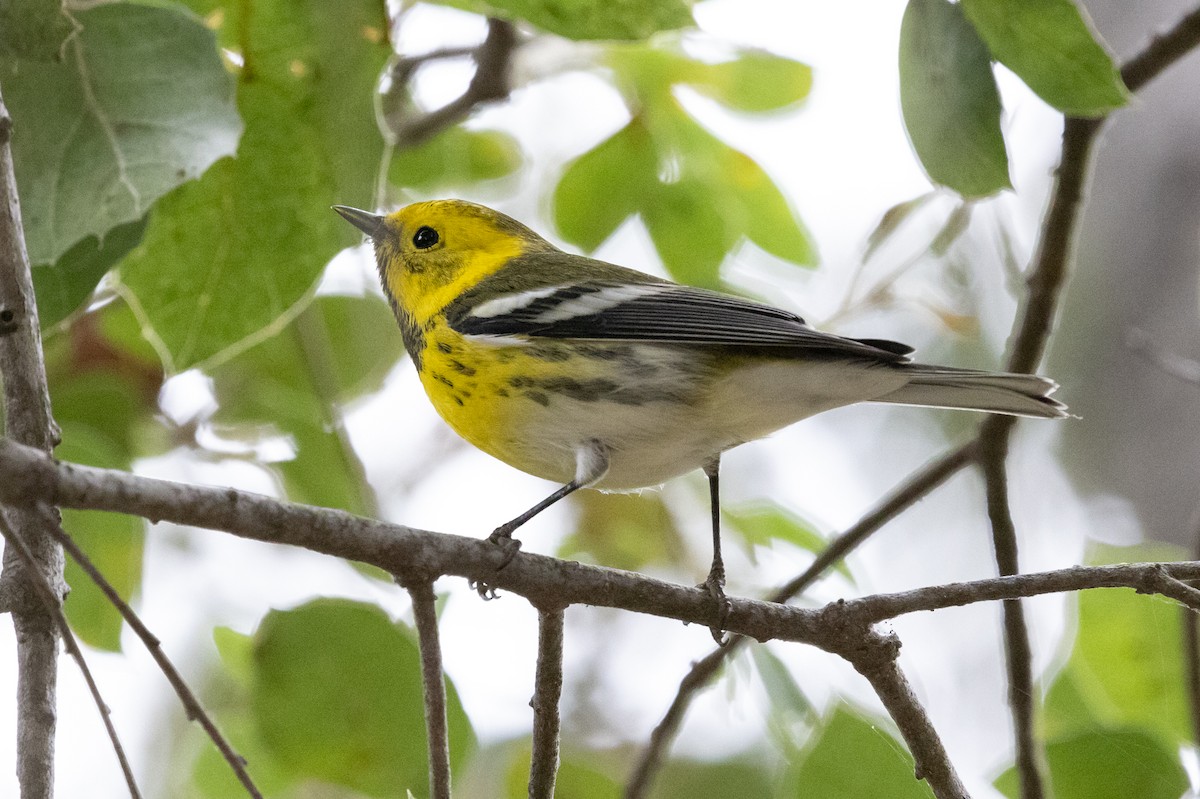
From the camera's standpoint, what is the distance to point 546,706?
1585 millimetres

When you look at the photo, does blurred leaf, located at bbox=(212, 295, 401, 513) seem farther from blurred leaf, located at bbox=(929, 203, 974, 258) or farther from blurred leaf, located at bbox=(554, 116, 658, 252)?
blurred leaf, located at bbox=(929, 203, 974, 258)

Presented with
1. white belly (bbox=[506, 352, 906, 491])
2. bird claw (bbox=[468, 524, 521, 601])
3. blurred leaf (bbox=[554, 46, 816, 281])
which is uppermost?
blurred leaf (bbox=[554, 46, 816, 281])

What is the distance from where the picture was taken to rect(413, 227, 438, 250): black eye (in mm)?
2910

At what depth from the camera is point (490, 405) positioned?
2227mm

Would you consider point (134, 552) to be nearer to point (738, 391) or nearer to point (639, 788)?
point (639, 788)

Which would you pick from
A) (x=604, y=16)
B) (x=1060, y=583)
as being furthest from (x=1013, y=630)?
(x=604, y=16)

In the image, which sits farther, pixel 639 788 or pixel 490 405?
pixel 490 405

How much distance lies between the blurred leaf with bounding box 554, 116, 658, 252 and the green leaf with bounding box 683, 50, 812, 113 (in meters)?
0.22

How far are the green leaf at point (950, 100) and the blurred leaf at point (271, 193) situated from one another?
30.3 inches

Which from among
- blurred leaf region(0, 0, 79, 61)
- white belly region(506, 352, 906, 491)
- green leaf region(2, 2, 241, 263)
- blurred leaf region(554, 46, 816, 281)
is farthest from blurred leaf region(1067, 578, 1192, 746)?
blurred leaf region(0, 0, 79, 61)

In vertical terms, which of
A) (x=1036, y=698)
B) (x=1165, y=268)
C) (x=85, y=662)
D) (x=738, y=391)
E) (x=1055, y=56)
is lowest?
(x=1036, y=698)

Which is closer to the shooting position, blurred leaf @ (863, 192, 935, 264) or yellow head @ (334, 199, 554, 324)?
blurred leaf @ (863, 192, 935, 264)

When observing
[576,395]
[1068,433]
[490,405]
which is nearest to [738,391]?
[576,395]

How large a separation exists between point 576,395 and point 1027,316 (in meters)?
0.96
